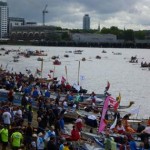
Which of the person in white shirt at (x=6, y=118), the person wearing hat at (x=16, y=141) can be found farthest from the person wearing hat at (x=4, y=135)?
the person in white shirt at (x=6, y=118)

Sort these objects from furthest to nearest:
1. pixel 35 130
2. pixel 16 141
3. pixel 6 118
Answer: pixel 35 130 → pixel 6 118 → pixel 16 141

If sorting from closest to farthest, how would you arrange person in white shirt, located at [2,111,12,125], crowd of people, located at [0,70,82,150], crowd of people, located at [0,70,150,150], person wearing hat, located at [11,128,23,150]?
person wearing hat, located at [11,128,23,150] < crowd of people, located at [0,70,82,150] < crowd of people, located at [0,70,150,150] < person in white shirt, located at [2,111,12,125]

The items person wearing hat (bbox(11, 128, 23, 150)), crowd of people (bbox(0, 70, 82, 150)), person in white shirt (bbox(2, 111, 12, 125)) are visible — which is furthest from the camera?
person in white shirt (bbox(2, 111, 12, 125))

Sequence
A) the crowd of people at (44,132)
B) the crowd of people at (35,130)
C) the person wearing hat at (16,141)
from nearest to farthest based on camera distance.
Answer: the person wearing hat at (16,141)
the crowd of people at (35,130)
the crowd of people at (44,132)

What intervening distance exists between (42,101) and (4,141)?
924 centimetres

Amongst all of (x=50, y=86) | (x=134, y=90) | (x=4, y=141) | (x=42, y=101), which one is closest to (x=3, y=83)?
(x=50, y=86)

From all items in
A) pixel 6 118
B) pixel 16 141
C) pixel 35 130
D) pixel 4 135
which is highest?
pixel 6 118

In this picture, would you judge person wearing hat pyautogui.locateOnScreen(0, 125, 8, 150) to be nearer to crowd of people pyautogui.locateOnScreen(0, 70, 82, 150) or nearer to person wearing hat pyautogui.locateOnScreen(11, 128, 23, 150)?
crowd of people pyautogui.locateOnScreen(0, 70, 82, 150)

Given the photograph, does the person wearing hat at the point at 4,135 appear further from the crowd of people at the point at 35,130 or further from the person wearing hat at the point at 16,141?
the person wearing hat at the point at 16,141

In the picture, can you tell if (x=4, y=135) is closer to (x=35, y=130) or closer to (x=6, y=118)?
(x=6, y=118)

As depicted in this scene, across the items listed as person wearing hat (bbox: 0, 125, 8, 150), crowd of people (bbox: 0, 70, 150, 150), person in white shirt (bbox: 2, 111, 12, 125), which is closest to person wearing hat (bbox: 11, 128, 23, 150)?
crowd of people (bbox: 0, 70, 150, 150)

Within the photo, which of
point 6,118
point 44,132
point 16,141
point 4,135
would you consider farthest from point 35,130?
point 16,141

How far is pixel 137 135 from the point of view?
22.5 m

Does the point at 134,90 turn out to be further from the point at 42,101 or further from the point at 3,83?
the point at 42,101
